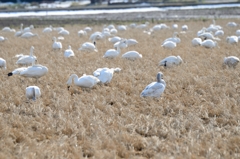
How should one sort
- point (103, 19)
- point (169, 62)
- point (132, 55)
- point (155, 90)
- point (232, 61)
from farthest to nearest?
point (103, 19), point (132, 55), point (169, 62), point (232, 61), point (155, 90)

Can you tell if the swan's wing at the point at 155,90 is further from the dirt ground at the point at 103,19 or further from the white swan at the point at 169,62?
the dirt ground at the point at 103,19

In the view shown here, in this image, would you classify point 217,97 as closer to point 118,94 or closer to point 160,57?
point 118,94

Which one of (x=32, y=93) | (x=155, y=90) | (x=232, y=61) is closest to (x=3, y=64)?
(x=32, y=93)

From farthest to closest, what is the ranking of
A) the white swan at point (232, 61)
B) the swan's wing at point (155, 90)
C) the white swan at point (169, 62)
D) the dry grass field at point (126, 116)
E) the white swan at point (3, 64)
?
the white swan at point (3, 64) → the white swan at point (169, 62) → the white swan at point (232, 61) → the swan's wing at point (155, 90) → the dry grass field at point (126, 116)

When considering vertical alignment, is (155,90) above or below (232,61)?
above

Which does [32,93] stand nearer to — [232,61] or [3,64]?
[3,64]

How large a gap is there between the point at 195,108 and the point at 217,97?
2.26ft

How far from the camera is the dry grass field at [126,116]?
451 centimetres

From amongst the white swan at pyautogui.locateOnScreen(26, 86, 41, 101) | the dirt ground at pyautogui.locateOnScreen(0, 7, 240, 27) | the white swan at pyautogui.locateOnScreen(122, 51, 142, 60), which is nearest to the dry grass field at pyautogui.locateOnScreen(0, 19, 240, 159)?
the white swan at pyautogui.locateOnScreen(26, 86, 41, 101)

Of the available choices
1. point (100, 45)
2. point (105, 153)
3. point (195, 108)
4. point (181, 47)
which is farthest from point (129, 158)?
point (100, 45)

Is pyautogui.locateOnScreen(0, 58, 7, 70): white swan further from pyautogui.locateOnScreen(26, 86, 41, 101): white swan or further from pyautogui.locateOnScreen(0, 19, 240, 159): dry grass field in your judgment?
pyautogui.locateOnScreen(26, 86, 41, 101): white swan

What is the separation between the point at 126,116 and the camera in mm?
5730

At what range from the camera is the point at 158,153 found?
14.4 feet

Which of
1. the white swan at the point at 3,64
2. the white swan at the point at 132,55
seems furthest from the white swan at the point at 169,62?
the white swan at the point at 3,64
